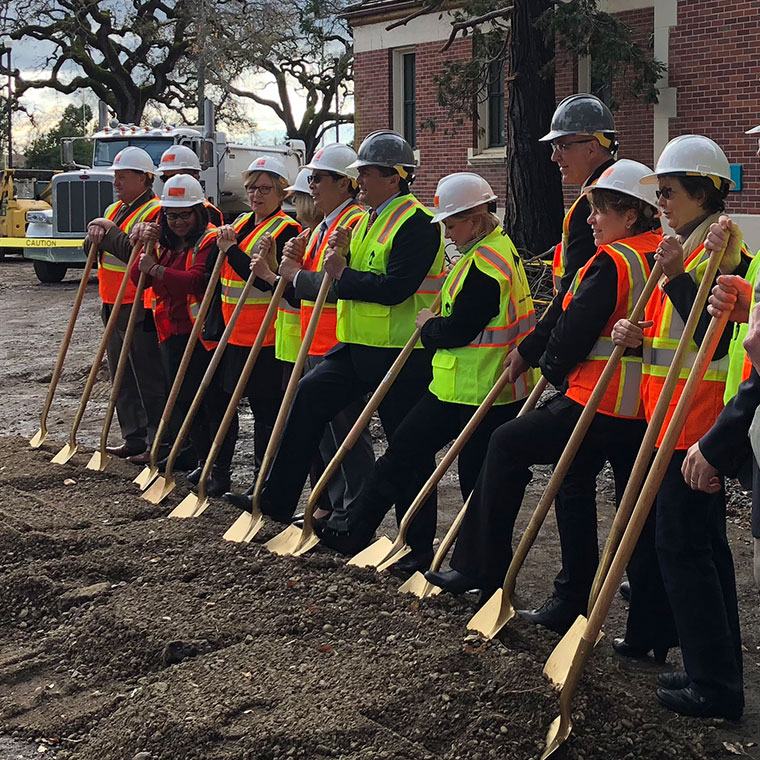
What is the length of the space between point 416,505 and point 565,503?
0.82m

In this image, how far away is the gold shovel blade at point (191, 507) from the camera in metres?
6.70

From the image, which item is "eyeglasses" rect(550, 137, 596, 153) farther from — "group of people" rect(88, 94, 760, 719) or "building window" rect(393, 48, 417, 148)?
"building window" rect(393, 48, 417, 148)

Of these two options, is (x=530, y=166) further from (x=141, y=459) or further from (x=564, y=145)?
(x=564, y=145)

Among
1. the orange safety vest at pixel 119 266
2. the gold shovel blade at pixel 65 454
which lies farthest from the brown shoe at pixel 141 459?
the orange safety vest at pixel 119 266

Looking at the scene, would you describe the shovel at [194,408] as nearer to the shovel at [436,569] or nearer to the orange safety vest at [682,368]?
the shovel at [436,569]

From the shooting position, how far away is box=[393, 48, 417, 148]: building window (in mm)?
24266

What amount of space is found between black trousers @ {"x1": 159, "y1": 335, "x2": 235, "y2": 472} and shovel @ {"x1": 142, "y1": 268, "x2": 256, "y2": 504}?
0.54ft

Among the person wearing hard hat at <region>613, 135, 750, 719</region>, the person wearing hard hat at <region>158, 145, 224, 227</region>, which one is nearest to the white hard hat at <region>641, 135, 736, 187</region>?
the person wearing hard hat at <region>613, 135, 750, 719</region>

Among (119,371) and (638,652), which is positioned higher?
(119,371)

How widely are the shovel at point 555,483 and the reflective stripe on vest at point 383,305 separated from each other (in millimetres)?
1461

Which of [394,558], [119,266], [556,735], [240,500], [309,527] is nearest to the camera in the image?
[556,735]

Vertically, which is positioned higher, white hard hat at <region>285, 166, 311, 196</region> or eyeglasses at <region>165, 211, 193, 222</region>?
white hard hat at <region>285, 166, 311, 196</region>

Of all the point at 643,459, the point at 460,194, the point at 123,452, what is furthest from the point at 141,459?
the point at 643,459

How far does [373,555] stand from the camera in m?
5.62
